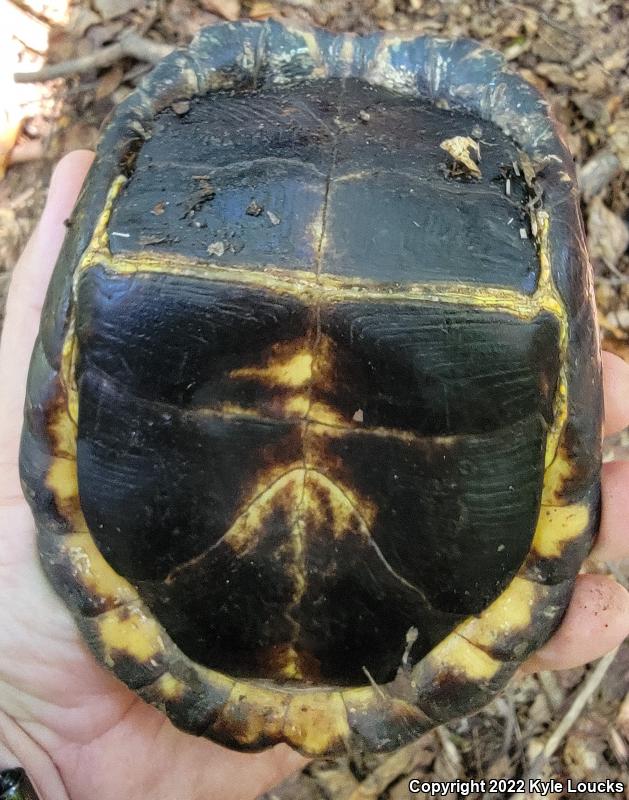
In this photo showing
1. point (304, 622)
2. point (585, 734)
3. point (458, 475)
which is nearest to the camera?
point (458, 475)

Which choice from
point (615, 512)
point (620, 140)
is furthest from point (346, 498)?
point (620, 140)

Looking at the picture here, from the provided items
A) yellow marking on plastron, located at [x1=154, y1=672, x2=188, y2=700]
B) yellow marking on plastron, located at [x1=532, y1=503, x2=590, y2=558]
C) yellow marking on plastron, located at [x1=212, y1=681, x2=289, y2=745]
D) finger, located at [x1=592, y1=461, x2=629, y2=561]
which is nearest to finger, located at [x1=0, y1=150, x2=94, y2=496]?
yellow marking on plastron, located at [x1=154, y1=672, x2=188, y2=700]

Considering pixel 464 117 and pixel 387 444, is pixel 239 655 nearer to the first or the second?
pixel 387 444

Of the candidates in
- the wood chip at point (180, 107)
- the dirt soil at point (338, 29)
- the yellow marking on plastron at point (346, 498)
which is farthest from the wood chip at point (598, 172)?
the wood chip at point (180, 107)

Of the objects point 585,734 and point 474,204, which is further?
point 585,734

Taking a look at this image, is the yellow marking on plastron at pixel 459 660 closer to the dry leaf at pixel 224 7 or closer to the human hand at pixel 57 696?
the human hand at pixel 57 696

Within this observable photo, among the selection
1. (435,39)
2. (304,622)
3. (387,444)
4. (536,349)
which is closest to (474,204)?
(536,349)

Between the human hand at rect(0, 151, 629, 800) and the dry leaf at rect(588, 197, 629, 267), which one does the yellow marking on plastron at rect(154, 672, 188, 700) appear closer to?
the human hand at rect(0, 151, 629, 800)
